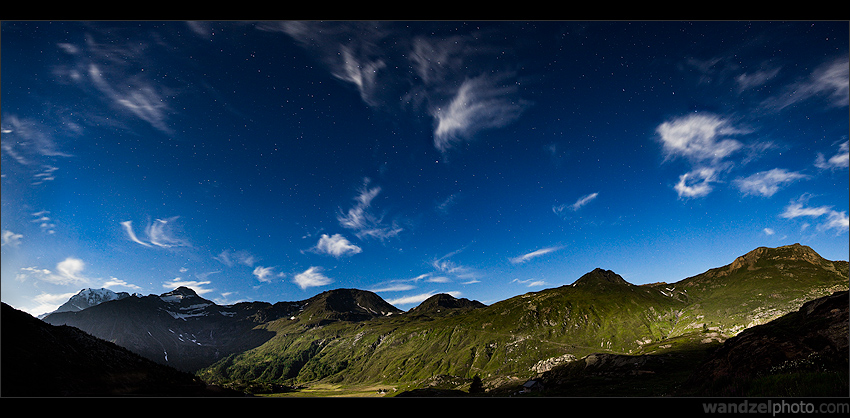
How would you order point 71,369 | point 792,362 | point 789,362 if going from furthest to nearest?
point 71,369, point 789,362, point 792,362

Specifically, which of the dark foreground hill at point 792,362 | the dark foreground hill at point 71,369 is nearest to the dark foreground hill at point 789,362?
the dark foreground hill at point 792,362

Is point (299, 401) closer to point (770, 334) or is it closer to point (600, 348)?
point (770, 334)

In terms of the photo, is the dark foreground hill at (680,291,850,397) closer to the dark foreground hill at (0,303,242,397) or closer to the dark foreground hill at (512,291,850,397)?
the dark foreground hill at (512,291,850,397)

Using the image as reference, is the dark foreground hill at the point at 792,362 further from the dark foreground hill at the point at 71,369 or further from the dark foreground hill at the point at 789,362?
the dark foreground hill at the point at 71,369

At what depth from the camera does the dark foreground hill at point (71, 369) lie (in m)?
17.6

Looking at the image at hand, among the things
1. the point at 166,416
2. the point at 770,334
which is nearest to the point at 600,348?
the point at 770,334

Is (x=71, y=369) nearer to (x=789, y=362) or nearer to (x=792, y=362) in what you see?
(x=792, y=362)

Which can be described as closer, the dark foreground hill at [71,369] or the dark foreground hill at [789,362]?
the dark foreground hill at [789,362]

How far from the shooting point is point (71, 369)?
20.4 m

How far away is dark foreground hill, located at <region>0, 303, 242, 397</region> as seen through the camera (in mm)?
17641

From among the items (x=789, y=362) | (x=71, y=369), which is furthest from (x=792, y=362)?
(x=71, y=369)

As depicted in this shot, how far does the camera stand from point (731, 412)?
5.27 m

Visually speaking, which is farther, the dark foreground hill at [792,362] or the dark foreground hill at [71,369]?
the dark foreground hill at [71,369]
